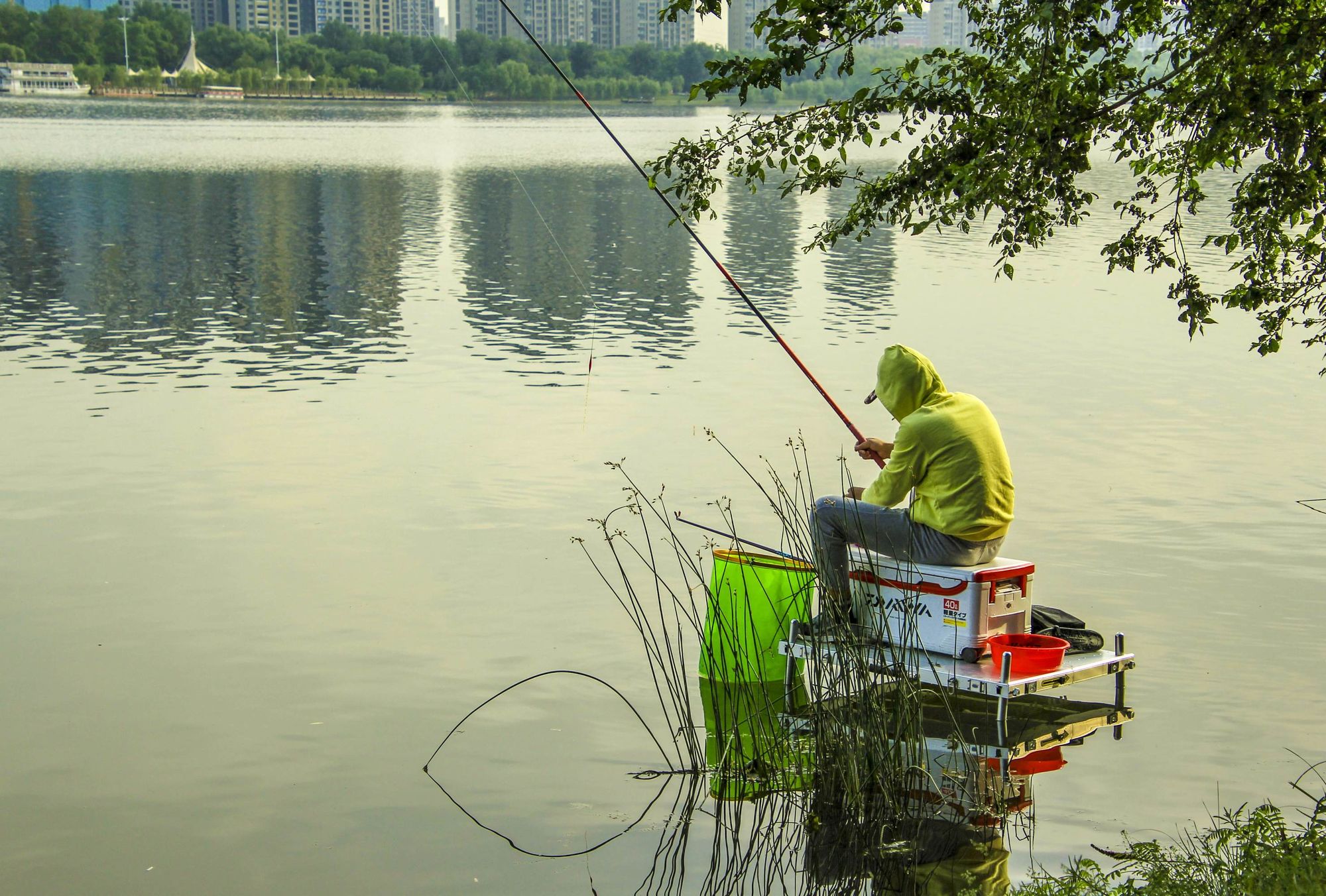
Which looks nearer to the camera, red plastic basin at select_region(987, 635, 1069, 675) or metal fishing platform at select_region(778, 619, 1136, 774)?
metal fishing platform at select_region(778, 619, 1136, 774)

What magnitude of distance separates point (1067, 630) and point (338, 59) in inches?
3535

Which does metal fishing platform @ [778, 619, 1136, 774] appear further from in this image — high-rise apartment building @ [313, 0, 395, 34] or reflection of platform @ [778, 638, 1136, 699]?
high-rise apartment building @ [313, 0, 395, 34]

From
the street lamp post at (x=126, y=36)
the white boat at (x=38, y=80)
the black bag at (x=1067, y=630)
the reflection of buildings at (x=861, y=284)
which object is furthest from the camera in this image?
the street lamp post at (x=126, y=36)

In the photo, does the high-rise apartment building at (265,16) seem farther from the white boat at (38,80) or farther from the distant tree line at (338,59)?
the white boat at (38,80)

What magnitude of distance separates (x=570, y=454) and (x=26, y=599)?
4140 mm

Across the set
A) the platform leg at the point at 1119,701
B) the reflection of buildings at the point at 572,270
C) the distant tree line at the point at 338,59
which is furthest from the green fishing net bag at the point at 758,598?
the distant tree line at the point at 338,59

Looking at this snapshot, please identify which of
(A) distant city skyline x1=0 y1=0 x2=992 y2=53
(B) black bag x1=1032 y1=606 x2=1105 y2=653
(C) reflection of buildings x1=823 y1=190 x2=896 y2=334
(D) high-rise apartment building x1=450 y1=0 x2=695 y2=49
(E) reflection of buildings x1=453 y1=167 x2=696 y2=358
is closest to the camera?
(B) black bag x1=1032 y1=606 x2=1105 y2=653

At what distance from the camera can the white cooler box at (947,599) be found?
5.18 m

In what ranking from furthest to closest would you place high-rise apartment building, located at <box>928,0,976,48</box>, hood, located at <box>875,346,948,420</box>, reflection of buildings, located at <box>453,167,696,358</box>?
1. reflection of buildings, located at <box>453,167,696,358</box>
2. high-rise apartment building, located at <box>928,0,976,48</box>
3. hood, located at <box>875,346,948,420</box>

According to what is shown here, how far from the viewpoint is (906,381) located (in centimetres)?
546

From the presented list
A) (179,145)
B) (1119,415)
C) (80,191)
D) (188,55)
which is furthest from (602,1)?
(188,55)

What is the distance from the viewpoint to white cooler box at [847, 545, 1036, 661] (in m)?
5.18

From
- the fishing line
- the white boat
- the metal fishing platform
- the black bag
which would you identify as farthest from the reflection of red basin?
the white boat

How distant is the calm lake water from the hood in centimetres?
146
